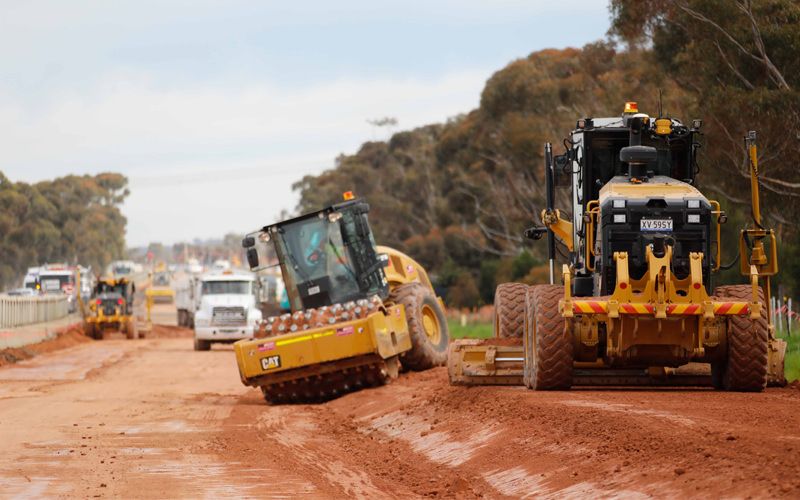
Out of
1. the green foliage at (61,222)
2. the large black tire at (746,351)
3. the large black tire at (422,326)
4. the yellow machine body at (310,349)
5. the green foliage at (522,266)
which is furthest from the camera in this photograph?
the green foliage at (61,222)

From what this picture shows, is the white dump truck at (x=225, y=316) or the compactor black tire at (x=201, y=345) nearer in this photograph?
the white dump truck at (x=225, y=316)

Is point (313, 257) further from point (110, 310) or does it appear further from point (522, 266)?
point (110, 310)

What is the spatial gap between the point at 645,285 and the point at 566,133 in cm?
4165

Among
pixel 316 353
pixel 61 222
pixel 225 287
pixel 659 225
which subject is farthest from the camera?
pixel 61 222

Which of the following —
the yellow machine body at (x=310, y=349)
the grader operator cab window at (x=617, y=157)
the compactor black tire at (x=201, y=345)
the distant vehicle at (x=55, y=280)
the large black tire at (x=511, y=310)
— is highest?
the grader operator cab window at (x=617, y=157)

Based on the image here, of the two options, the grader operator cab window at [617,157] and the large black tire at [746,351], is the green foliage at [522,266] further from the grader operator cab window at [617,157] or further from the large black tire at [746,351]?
the large black tire at [746,351]

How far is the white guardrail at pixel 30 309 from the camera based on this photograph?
46.3 meters

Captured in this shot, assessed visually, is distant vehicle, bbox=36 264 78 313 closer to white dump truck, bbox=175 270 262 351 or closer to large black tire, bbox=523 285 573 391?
white dump truck, bbox=175 270 262 351

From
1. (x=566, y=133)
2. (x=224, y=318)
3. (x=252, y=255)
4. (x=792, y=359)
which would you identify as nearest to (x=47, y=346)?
(x=224, y=318)

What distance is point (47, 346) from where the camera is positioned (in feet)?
159

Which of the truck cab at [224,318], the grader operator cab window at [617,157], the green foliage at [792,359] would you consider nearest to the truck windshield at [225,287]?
the truck cab at [224,318]

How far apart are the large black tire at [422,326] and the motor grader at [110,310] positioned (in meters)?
36.7

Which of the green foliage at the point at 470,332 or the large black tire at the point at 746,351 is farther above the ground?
the large black tire at the point at 746,351

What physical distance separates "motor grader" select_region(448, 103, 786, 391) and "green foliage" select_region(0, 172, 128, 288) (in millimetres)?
75495
